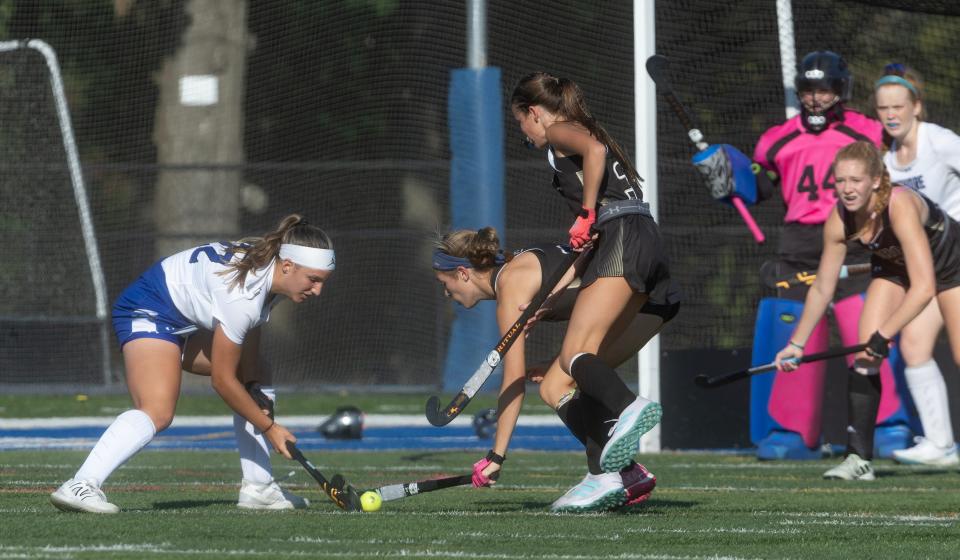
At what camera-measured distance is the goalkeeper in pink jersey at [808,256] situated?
7812mm

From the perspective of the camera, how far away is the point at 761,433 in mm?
8109

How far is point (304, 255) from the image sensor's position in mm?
5168

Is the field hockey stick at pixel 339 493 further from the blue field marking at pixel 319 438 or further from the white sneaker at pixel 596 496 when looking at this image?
the blue field marking at pixel 319 438

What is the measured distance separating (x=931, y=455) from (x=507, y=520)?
10.4ft

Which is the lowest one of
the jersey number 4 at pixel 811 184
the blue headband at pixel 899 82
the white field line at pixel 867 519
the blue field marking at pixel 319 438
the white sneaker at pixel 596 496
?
the blue field marking at pixel 319 438

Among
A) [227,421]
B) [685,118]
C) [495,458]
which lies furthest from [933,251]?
[227,421]

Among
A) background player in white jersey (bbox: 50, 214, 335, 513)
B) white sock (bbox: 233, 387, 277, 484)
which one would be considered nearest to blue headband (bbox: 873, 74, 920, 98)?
background player in white jersey (bbox: 50, 214, 335, 513)

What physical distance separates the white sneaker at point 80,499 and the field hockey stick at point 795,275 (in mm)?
4081

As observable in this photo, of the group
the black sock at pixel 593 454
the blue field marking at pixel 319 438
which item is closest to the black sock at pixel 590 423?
the black sock at pixel 593 454

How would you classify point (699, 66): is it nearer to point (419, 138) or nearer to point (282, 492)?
point (282, 492)

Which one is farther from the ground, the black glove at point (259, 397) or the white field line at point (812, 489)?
the black glove at point (259, 397)

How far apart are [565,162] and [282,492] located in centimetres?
148

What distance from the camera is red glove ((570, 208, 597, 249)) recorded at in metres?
5.06

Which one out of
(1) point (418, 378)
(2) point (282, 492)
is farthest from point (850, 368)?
(1) point (418, 378)
